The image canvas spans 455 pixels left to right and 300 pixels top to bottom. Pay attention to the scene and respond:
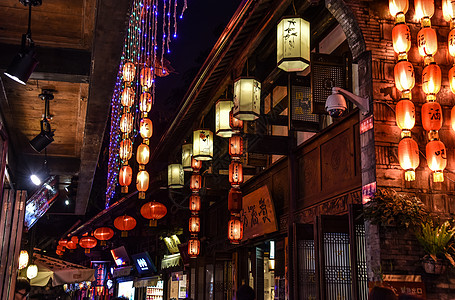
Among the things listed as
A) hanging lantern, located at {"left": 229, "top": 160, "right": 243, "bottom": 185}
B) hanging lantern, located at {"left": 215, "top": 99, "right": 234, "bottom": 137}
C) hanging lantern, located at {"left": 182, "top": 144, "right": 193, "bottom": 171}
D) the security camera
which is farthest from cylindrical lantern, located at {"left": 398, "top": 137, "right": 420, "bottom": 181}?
hanging lantern, located at {"left": 182, "top": 144, "right": 193, "bottom": 171}

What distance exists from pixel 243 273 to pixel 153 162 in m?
7.33

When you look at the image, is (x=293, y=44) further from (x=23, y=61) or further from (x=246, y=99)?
(x=23, y=61)

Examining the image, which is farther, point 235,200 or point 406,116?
point 235,200

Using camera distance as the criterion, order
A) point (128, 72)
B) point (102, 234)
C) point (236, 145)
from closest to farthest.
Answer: point (128, 72), point (236, 145), point (102, 234)

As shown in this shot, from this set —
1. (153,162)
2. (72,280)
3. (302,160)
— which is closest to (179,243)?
(153,162)

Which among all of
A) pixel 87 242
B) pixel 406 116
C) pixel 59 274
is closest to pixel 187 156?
pixel 59 274

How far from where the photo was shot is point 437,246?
7.61 meters

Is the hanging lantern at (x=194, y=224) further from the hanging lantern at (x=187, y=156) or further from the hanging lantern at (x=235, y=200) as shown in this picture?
the hanging lantern at (x=235, y=200)

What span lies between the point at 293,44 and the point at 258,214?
21.5ft

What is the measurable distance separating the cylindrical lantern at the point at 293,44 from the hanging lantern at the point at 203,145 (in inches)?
216

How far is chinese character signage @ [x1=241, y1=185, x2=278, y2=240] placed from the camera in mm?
13312

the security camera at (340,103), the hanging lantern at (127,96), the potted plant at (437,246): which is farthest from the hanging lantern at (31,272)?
the potted plant at (437,246)

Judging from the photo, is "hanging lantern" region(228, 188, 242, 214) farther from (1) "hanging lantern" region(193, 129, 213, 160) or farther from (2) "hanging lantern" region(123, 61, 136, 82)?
(2) "hanging lantern" region(123, 61, 136, 82)

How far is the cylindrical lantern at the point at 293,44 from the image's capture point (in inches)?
338
